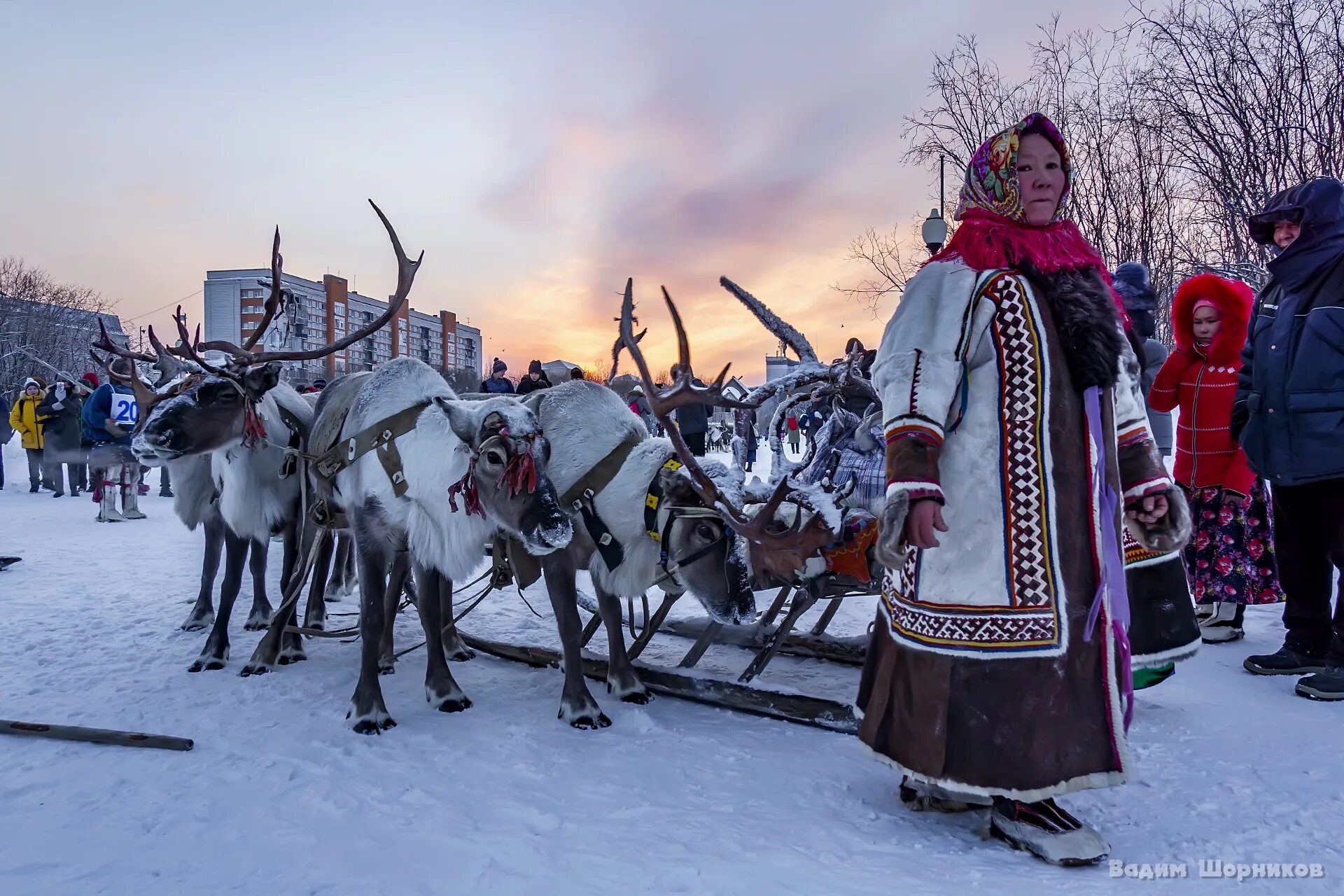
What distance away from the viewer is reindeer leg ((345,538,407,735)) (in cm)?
363

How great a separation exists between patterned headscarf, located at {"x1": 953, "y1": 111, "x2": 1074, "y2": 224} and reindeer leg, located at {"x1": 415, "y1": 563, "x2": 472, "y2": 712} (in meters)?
2.96

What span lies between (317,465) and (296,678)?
1.19 m

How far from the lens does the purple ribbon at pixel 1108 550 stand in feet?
7.73

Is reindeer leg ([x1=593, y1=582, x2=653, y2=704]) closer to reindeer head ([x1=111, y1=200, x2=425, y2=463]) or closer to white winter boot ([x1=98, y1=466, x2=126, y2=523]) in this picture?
reindeer head ([x1=111, y1=200, x2=425, y2=463])

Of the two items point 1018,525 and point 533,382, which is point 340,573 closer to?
point 533,382

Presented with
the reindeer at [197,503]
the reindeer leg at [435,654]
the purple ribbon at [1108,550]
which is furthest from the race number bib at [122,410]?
the purple ribbon at [1108,550]

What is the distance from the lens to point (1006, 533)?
2.33 m

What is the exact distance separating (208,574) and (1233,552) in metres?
6.53

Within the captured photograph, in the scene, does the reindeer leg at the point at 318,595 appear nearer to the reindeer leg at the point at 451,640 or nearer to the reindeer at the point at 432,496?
the reindeer leg at the point at 451,640

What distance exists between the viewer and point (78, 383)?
1545 cm

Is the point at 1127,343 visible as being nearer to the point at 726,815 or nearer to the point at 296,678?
the point at 726,815

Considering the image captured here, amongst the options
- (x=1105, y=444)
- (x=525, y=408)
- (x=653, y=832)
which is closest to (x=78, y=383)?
(x=525, y=408)

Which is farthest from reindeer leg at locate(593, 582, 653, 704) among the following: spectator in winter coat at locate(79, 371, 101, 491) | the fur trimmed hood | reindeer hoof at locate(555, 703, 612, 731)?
spectator in winter coat at locate(79, 371, 101, 491)

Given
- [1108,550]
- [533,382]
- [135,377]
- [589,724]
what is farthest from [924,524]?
[533,382]
